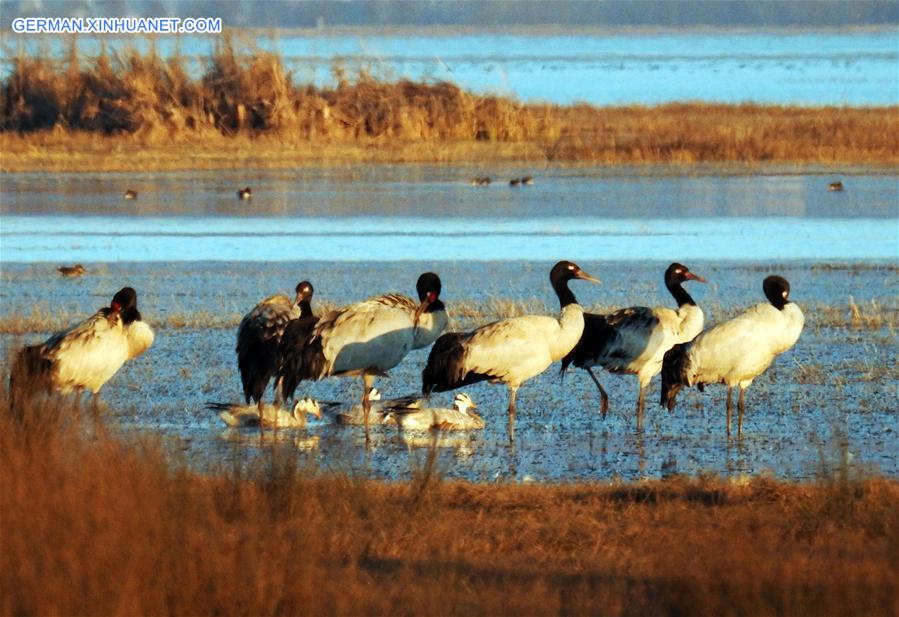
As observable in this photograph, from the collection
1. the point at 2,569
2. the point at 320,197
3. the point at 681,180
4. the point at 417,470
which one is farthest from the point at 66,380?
the point at 681,180

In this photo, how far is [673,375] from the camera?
1147 cm

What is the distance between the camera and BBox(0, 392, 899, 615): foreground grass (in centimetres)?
590

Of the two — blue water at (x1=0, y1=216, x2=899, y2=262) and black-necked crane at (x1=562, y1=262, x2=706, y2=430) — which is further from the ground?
blue water at (x1=0, y1=216, x2=899, y2=262)

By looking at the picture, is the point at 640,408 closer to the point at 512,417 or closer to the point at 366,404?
the point at 512,417

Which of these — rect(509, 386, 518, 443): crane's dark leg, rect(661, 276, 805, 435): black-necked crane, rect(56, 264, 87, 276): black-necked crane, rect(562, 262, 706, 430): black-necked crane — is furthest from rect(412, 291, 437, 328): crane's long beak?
rect(56, 264, 87, 276): black-necked crane

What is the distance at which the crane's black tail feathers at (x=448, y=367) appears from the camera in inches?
449

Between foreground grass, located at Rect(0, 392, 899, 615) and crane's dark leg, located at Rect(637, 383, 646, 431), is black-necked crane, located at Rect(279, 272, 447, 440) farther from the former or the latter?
foreground grass, located at Rect(0, 392, 899, 615)

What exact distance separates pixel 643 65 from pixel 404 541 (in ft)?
296

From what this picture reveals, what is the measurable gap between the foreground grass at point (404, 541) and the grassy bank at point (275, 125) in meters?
23.9

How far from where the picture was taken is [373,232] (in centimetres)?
2327

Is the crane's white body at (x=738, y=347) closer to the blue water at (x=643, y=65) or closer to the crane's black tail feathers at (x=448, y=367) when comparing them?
the crane's black tail feathers at (x=448, y=367)

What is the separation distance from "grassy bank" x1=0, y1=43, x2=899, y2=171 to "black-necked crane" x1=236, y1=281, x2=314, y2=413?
2029 cm

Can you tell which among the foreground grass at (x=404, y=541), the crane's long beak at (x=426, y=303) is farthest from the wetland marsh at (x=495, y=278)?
the crane's long beak at (x=426, y=303)

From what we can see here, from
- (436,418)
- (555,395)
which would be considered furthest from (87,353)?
(555,395)
